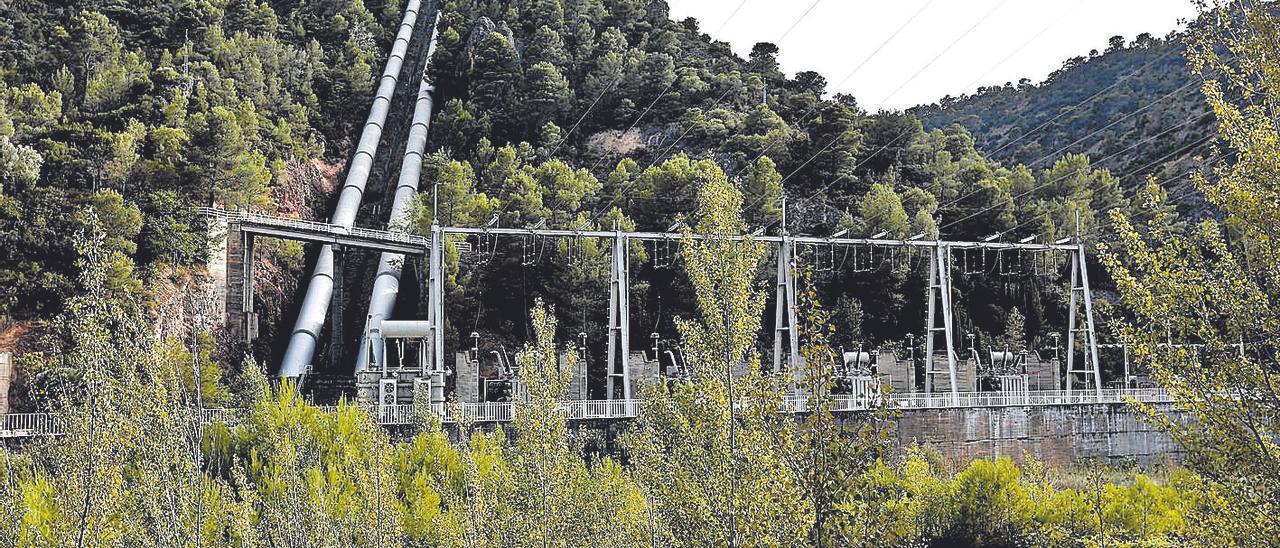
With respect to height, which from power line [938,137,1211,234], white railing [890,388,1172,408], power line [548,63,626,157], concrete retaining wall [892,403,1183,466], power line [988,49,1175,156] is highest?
power line [988,49,1175,156]

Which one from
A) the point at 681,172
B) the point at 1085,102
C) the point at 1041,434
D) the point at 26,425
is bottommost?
the point at 1041,434

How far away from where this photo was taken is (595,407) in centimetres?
3419

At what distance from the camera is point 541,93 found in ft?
248

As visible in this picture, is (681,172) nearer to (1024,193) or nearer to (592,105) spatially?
(592,105)

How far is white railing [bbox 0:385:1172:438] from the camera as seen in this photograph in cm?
2888

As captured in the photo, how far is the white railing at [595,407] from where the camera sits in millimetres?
28875

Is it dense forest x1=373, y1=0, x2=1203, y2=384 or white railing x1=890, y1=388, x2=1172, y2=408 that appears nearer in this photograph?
white railing x1=890, y1=388, x2=1172, y2=408

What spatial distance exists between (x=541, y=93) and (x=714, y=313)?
6474cm

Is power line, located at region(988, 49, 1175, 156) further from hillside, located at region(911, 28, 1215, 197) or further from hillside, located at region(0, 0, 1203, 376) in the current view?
hillside, located at region(0, 0, 1203, 376)

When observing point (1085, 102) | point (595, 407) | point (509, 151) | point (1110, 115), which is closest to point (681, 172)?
point (509, 151)

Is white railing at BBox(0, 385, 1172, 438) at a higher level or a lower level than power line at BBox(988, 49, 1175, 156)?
lower

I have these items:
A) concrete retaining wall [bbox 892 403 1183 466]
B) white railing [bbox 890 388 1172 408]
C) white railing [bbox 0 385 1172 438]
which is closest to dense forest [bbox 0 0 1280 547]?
white railing [bbox 0 385 1172 438]

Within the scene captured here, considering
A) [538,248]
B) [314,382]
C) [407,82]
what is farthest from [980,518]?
[407,82]

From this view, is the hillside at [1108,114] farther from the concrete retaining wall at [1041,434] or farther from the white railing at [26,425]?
the white railing at [26,425]
